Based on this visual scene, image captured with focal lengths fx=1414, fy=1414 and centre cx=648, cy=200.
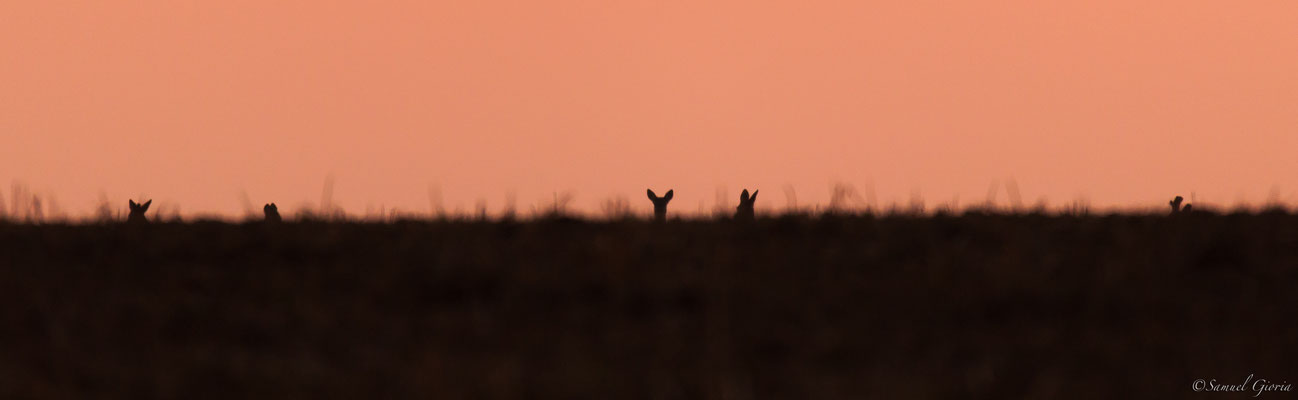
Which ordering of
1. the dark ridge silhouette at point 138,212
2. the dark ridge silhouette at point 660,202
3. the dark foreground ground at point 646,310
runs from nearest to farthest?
1. the dark foreground ground at point 646,310
2. the dark ridge silhouette at point 138,212
3. the dark ridge silhouette at point 660,202

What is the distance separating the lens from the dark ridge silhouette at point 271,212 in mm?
11000

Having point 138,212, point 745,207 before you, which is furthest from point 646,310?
point 138,212

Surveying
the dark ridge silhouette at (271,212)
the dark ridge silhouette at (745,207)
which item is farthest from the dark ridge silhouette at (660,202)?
the dark ridge silhouette at (271,212)

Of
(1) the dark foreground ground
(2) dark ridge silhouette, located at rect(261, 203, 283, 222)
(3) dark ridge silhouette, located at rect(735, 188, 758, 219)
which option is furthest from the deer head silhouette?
(2) dark ridge silhouette, located at rect(261, 203, 283, 222)

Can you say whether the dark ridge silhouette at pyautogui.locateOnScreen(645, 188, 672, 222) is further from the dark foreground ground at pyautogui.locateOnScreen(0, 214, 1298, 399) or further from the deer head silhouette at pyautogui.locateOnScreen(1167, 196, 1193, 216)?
the deer head silhouette at pyautogui.locateOnScreen(1167, 196, 1193, 216)

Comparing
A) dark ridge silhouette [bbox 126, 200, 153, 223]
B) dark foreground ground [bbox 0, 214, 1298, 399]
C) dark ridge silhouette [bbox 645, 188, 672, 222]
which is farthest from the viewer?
dark ridge silhouette [bbox 645, 188, 672, 222]

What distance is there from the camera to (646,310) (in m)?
7.78

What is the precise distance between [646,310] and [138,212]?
624cm

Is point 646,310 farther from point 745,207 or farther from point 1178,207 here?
point 1178,207

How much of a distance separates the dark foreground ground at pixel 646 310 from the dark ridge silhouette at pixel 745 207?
0.67 m

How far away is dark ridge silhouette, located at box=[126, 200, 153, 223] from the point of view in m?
11.0

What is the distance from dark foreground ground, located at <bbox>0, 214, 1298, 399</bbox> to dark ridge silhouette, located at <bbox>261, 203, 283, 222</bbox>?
1.49 feet

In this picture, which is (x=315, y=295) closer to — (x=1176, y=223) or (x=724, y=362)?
(x=724, y=362)

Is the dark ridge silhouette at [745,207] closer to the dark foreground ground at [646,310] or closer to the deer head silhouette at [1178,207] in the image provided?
the dark foreground ground at [646,310]
